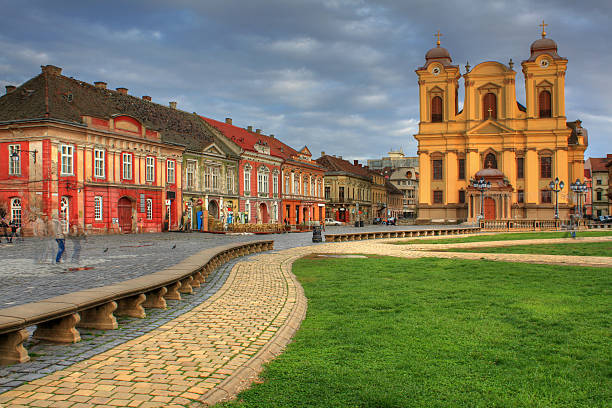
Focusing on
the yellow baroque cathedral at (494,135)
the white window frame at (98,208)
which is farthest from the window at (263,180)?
the white window frame at (98,208)

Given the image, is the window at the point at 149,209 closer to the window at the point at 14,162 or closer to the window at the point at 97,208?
the window at the point at 97,208

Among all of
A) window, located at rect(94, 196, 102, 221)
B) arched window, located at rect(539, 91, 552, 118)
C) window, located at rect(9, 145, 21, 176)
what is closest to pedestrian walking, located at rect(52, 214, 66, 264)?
window, located at rect(9, 145, 21, 176)

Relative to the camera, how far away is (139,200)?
42.0 m

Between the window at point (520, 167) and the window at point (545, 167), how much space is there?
2068 mm

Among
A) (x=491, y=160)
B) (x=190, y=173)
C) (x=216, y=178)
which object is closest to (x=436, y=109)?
(x=491, y=160)

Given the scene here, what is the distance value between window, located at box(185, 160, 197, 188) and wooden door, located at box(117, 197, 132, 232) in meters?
7.62

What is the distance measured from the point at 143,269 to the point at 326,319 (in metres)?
7.67

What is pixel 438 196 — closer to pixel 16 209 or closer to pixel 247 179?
pixel 247 179

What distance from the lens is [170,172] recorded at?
45938 mm

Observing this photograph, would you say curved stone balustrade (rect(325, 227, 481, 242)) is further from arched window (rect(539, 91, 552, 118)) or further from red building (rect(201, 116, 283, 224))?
arched window (rect(539, 91, 552, 118))

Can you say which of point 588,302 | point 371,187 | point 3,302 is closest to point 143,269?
point 3,302

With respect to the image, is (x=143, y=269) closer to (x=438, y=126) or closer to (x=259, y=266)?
(x=259, y=266)

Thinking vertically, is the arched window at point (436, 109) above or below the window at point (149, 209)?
above

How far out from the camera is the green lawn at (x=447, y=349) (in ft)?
15.2
